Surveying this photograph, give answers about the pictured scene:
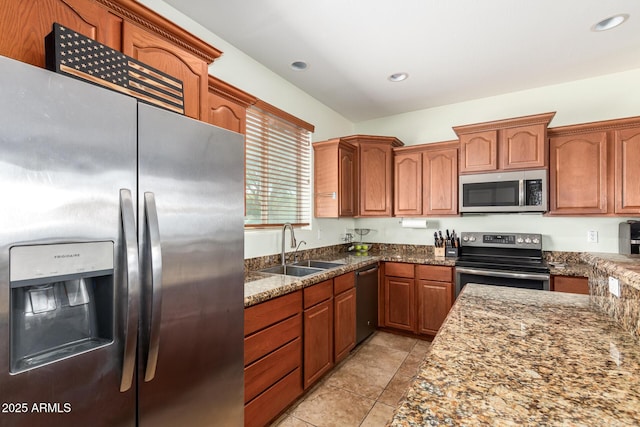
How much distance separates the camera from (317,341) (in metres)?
2.44

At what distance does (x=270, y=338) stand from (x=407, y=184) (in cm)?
253

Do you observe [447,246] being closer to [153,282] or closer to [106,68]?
[153,282]

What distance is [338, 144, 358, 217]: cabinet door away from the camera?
348cm

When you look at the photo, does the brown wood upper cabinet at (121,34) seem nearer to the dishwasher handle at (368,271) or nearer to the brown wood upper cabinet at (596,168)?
the dishwasher handle at (368,271)

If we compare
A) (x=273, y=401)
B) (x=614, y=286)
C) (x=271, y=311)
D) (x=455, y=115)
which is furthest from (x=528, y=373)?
(x=455, y=115)

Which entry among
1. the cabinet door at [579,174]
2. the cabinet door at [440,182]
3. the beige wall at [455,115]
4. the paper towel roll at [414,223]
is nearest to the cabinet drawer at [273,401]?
the beige wall at [455,115]

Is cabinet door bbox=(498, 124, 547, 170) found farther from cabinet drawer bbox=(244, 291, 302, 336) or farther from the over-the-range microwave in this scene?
cabinet drawer bbox=(244, 291, 302, 336)

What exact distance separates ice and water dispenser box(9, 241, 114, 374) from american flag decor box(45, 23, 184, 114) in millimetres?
563

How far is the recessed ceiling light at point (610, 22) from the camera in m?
2.14

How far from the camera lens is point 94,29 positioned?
126cm

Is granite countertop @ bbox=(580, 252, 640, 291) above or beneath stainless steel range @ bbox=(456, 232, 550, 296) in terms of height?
above

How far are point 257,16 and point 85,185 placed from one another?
179 cm

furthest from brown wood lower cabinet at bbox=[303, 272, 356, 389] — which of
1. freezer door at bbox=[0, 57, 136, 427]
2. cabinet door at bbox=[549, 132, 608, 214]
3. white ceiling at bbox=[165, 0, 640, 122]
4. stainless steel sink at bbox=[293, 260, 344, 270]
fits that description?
cabinet door at bbox=[549, 132, 608, 214]

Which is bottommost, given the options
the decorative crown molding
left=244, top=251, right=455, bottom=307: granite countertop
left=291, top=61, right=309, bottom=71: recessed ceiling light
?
left=244, top=251, right=455, bottom=307: granite countertop
